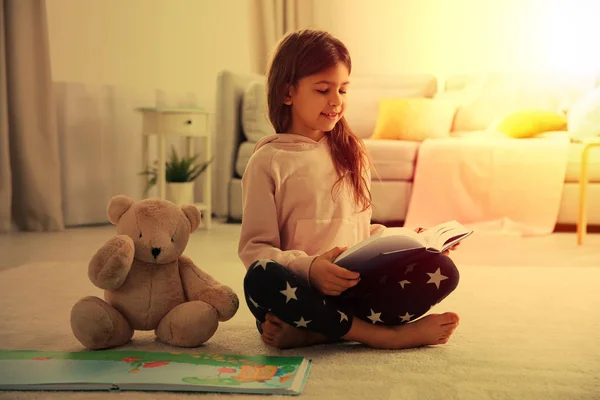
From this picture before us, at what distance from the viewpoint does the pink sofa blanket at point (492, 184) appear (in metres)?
3.31

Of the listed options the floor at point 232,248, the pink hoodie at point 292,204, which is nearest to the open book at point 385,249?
the pink hoodie at point 292,204

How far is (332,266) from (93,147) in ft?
9.48

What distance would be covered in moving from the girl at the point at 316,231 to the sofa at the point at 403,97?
1947mm

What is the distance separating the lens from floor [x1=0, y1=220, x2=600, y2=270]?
8.44ft

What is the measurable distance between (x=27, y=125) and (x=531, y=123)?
233 cm

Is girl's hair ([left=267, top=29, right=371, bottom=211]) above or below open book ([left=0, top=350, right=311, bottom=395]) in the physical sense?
above

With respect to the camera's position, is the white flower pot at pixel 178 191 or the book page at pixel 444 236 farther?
the white flower pot at pixel 178 191

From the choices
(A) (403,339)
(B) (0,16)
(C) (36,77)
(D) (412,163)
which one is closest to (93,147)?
(C) (36,77)

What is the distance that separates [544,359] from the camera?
132 centimetres

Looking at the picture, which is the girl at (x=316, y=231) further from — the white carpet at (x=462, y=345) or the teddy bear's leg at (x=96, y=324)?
the teddy bear's leg at (x=96, y=324)

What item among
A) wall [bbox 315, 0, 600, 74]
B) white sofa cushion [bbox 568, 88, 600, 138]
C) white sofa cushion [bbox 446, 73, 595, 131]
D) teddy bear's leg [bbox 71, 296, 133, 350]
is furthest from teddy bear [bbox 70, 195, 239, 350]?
wall [bbox 315, 0, 600, 74]

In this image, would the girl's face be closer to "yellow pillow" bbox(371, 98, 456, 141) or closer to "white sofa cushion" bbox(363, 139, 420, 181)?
"white sofa cushion" bbox(363, 139, 420, 181)

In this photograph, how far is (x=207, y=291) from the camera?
1402 mm

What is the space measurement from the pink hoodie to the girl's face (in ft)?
0.15
